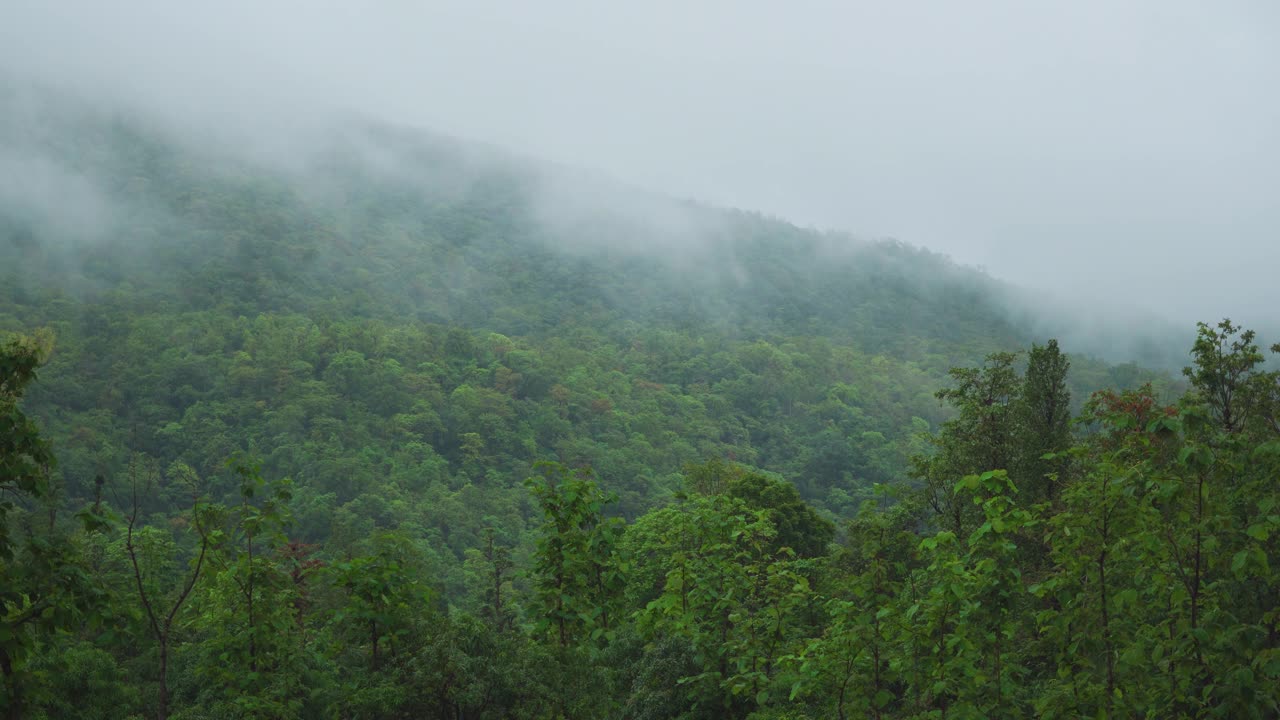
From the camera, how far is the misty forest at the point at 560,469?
14.1 ft

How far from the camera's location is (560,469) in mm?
6820

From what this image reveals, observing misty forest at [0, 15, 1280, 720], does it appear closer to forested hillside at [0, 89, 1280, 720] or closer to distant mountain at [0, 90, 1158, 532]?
forested hillside at [0, 89, 1280, 720]

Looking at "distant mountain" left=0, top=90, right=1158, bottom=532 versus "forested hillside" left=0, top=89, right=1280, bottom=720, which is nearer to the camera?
"forested hillside" left=0, top=89, right=1280, bottom=720

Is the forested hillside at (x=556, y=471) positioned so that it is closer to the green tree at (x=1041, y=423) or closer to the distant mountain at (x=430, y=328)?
the green tree at (x=1041, y=423)

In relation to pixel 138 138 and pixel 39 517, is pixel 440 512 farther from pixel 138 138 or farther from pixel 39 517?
pixel 138 138

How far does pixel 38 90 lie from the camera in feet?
587

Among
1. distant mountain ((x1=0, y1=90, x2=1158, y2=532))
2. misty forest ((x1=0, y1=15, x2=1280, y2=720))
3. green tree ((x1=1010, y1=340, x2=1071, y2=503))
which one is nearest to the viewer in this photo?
misty forest ((x1=0, y1=15, x2=1280, y2=720))

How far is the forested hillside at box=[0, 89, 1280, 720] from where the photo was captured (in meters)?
4.29

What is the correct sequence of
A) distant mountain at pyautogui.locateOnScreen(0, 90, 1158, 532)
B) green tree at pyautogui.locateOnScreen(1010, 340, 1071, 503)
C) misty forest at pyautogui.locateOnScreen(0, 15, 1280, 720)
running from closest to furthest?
misty forest at pyautogui.locateOnScreen(0, 15, 1280, 720) → green tree at pyautogui.locateOnScreen(1010, 340, 1071, 503) → distant mountain at pyautogui.locateOnScreen(0, 90, 1158, 532)

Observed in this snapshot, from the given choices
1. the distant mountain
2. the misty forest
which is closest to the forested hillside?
the misty forest

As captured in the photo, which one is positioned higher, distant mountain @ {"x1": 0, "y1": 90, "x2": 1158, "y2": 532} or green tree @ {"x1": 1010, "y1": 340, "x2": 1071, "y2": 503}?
green tree @ {"x1": 1010, "y1": 340, "x2": 1071, "y2": 503}

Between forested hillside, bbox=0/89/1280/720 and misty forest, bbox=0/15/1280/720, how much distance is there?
6 centimetres

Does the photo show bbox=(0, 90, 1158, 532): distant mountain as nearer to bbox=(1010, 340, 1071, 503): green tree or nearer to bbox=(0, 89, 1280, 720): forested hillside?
bbox=(0, 89, 1280, 720): forested hillside

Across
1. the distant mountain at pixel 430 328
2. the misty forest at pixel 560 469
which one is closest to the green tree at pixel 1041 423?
the misty forest at pixel 560 469
